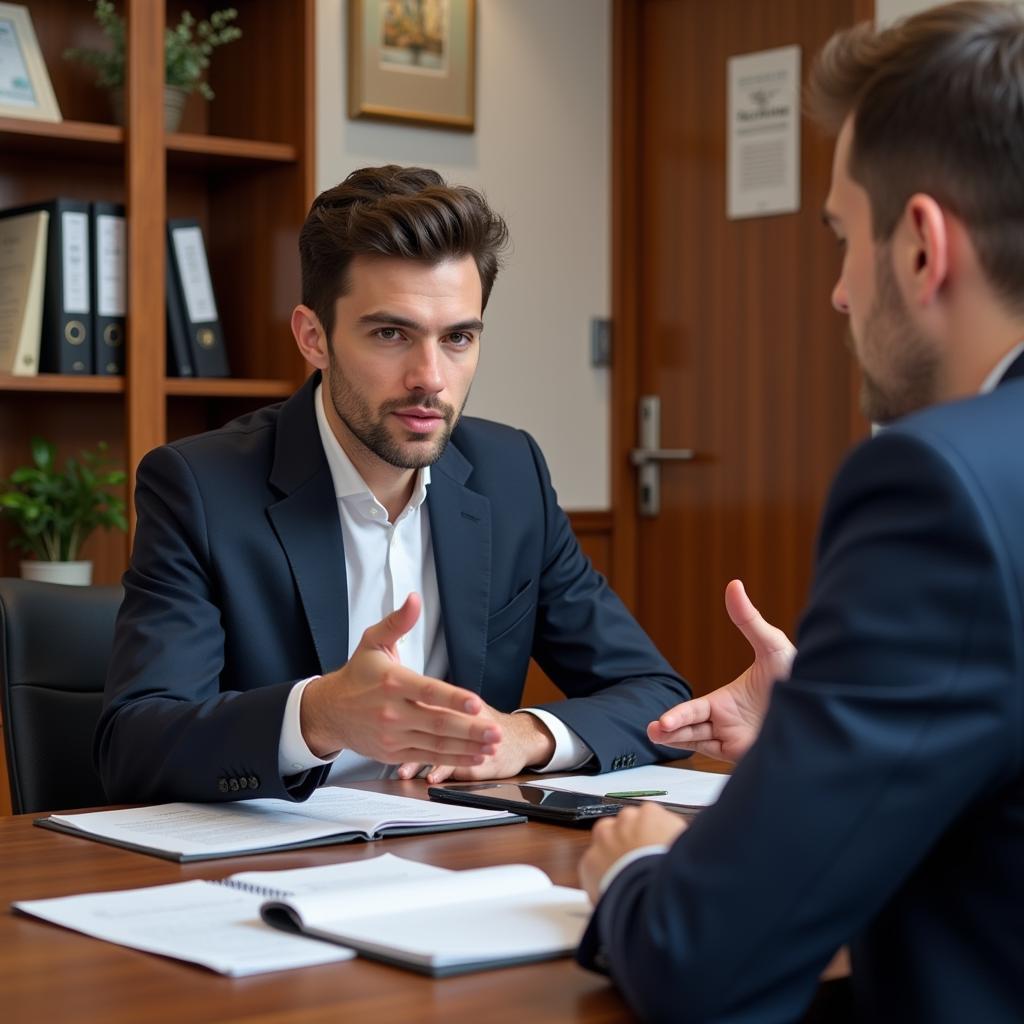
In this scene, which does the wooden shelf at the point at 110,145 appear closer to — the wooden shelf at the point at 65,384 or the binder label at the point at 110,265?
the binder label at the point at 110,265

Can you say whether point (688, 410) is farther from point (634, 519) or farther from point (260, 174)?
point (260, 174)

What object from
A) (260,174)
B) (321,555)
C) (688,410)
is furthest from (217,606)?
(688,410)

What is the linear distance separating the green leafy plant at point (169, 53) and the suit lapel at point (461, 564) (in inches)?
65.9

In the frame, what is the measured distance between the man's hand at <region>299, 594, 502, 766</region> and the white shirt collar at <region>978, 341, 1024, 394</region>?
60 centimetres

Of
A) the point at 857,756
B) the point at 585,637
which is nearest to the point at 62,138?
the point at 585,637

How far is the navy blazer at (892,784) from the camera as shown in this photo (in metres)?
0.89

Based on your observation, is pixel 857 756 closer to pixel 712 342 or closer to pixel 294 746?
pixel 294 746

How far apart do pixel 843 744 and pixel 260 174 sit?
3.22 m

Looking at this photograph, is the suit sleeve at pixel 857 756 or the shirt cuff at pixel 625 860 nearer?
the suit sleeve at pixel 857 756

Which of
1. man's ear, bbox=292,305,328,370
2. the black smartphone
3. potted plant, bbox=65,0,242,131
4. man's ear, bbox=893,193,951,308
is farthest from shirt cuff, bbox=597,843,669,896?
potted plant, bbox=65,0,242,131

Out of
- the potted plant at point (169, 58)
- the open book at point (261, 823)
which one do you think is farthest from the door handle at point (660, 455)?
the open book at point (261, 823)

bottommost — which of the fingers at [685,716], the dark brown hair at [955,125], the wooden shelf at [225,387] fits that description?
the fingers at [685,716]

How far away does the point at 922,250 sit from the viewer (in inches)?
41.0

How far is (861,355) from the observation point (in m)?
1.12
